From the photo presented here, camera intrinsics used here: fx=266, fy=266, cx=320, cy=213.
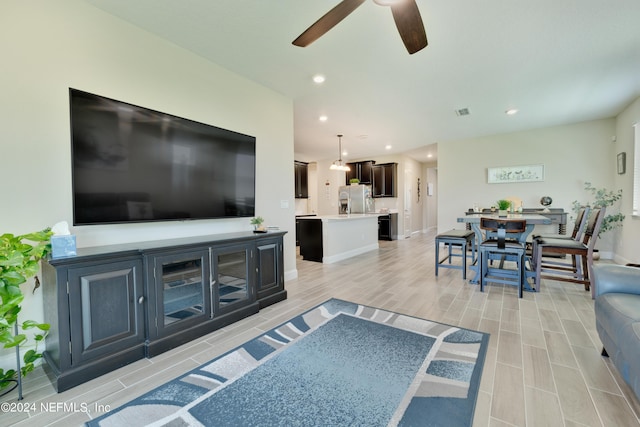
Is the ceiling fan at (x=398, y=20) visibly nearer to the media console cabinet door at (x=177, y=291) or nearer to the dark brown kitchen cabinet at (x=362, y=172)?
the media console cabinet door at (x=177, y=291)

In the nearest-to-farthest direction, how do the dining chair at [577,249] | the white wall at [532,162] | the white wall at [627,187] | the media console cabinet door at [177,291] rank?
1. the media console cabinet door at [177,291]
2. the dining chair at [577,249]
3. the white wall at [627,187]
4. the white wall at [532,162]

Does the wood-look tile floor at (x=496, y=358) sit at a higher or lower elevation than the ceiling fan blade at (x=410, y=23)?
lower

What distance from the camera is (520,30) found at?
99.6 inches

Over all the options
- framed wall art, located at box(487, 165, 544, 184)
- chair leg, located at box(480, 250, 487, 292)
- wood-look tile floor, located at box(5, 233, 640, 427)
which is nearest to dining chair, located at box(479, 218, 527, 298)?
chair leg, located at box(480, 250, 487, 292)

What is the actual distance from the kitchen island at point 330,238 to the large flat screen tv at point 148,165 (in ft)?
7.90

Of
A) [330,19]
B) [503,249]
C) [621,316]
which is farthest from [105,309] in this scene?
[503,249]

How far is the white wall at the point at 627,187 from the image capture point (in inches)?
170

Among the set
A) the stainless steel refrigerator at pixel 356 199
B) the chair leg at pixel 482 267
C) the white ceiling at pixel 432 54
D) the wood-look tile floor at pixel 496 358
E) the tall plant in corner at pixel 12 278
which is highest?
the white ceiling at pixel 432 54

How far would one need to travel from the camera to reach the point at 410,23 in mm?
1781

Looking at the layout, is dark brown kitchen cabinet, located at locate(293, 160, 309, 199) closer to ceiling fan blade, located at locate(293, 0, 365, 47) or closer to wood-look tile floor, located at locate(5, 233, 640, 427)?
wood-look tile floor, located at locate(5, 233, 640, 427)

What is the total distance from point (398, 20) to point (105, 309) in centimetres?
277

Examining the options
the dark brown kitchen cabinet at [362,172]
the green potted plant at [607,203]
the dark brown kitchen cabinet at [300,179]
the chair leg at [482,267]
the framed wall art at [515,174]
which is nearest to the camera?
the chair leg at [482,267]

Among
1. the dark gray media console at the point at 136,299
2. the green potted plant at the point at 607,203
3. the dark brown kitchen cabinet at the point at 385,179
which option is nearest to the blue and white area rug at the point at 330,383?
the dark gray media console at the point at 136,299

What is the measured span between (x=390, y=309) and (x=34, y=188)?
10.5 ft
